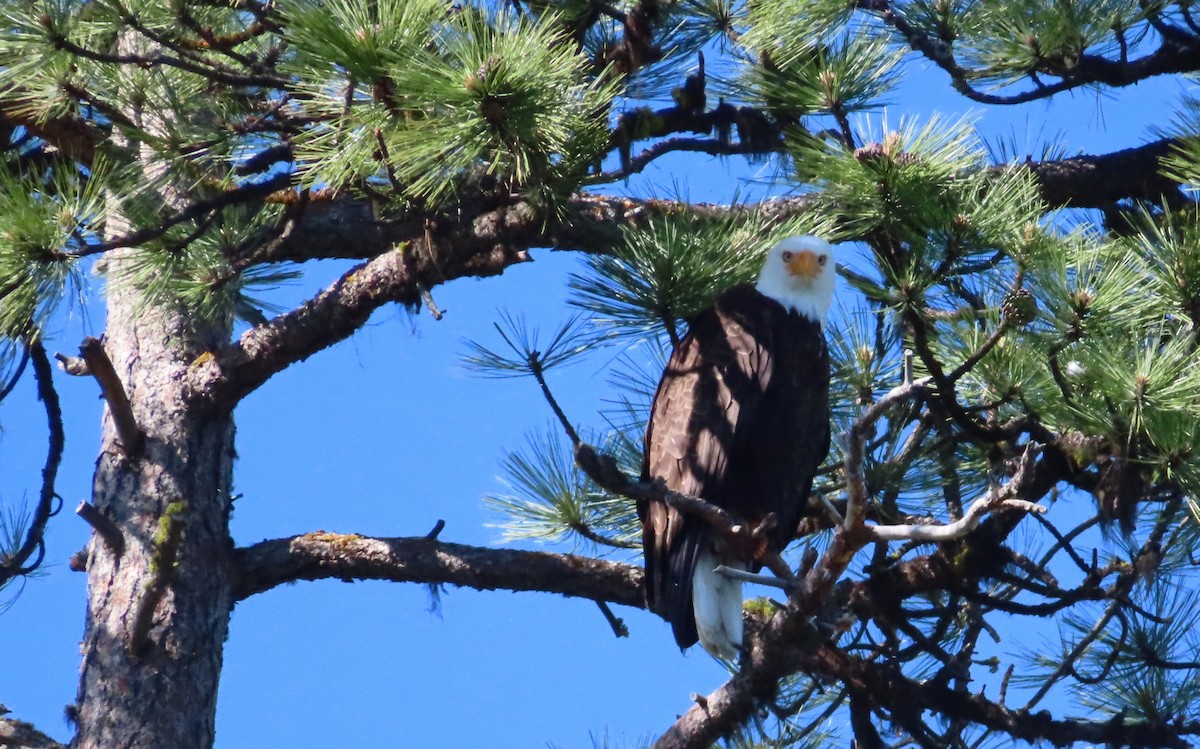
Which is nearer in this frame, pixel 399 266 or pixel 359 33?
pixel 359 33

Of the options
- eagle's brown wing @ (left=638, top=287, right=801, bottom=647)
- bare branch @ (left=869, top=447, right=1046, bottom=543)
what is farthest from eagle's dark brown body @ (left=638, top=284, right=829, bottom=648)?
bare branch @ (left=869, top=447, right=1046, bottom=543)

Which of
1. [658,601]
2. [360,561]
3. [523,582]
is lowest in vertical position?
[658,601]

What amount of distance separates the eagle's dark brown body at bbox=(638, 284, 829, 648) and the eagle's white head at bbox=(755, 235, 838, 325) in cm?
14

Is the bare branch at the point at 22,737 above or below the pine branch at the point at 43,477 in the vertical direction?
below

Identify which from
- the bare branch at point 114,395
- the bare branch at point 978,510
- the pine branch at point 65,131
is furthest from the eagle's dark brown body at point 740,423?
the pine branch at point 65,131

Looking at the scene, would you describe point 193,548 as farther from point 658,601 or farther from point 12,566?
point 658,601

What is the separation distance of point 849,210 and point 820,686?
129 cm

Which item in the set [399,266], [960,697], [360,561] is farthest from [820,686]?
[399,266]

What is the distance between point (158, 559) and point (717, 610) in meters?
1.38

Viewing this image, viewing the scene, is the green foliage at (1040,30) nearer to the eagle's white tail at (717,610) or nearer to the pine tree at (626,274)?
the pine tree at (626,274)

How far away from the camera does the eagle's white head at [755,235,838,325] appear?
3730 mm

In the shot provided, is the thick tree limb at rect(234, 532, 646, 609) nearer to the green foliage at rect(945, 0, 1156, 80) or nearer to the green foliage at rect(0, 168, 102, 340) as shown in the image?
the green foliage at rect(0, 168, 102, 340)

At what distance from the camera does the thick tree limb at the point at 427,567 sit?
347cm

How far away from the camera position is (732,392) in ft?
11.5
